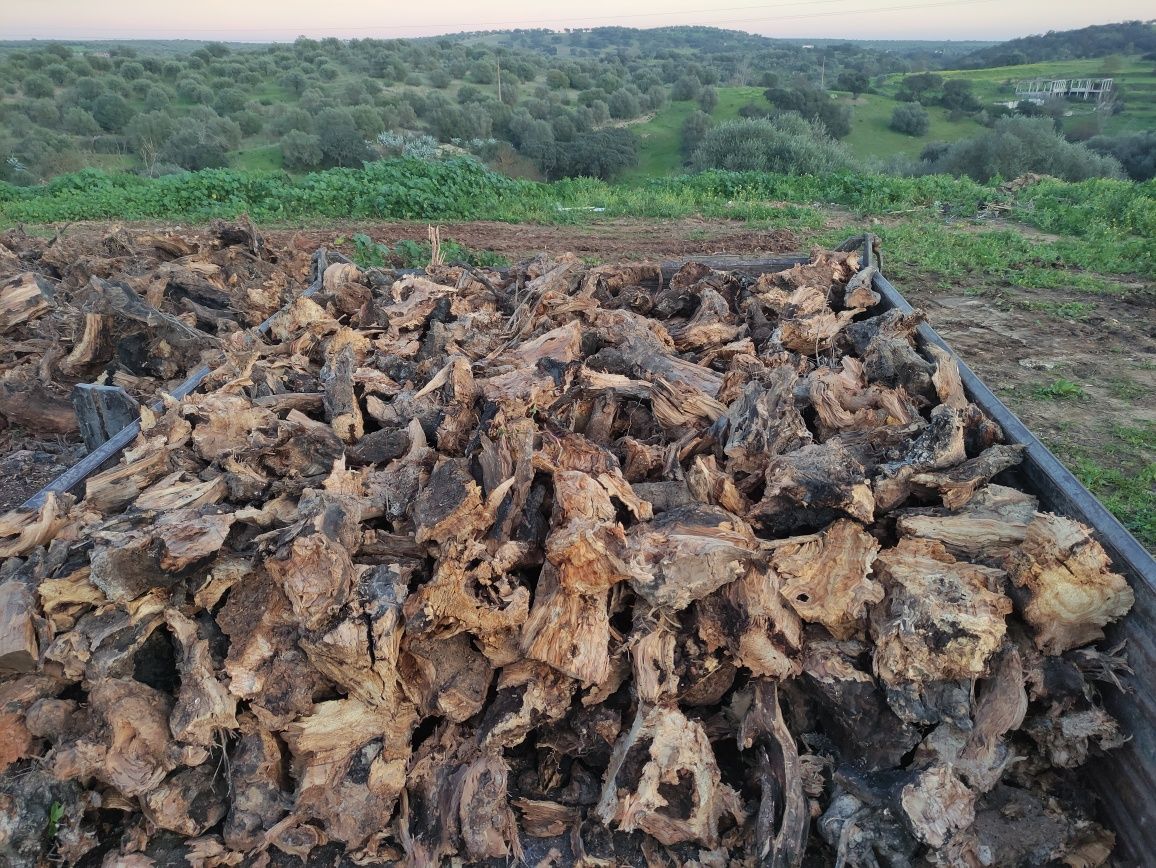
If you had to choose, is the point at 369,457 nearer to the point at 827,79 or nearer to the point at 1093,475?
the point at 1093,475

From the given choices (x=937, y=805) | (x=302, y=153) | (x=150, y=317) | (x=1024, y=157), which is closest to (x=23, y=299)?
(x=150, y=317)

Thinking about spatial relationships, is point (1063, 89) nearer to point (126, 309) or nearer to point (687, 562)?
point (126, 309)

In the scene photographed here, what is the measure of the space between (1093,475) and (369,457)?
458cm

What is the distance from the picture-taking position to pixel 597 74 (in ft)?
186

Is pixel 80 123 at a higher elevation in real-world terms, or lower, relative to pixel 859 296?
lower

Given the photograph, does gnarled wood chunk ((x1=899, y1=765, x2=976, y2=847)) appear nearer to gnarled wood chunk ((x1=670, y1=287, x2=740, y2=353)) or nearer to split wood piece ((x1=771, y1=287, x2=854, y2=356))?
A: split wood piece ((x1=771, y1=287, x2=854, y2=356))

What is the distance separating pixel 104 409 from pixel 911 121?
44300 millimetres

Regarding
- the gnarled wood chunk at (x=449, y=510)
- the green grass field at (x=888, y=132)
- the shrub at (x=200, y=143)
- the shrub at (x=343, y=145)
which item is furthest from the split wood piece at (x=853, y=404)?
the green grass field at (x=888, y=132)

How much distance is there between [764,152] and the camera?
19.3m

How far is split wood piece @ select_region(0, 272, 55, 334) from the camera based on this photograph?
564cm

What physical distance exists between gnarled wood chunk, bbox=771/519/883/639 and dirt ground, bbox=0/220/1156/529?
3.61 metres

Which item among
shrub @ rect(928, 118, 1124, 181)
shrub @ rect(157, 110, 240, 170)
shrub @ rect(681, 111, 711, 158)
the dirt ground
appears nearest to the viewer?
the dirt ground

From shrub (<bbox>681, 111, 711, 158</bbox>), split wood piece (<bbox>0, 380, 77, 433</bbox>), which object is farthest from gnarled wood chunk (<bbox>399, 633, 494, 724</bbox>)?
shrub (<bbox>681, 111, 711, 158</bbox>)

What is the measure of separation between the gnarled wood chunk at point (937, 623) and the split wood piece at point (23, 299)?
22.0 feet
